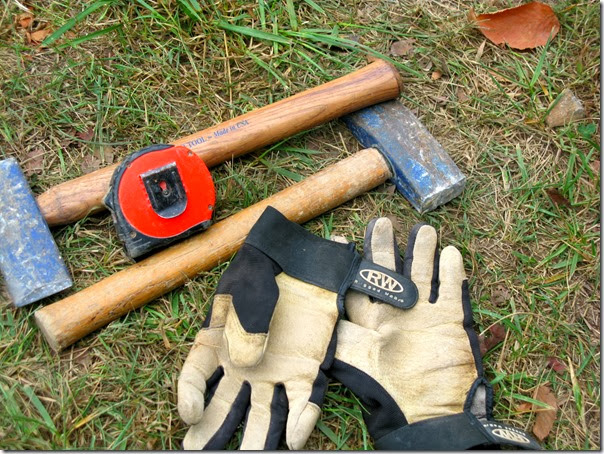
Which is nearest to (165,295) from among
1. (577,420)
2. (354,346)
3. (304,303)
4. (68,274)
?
(68,274)

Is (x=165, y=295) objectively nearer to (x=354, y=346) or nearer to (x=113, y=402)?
(x=113, y=402)

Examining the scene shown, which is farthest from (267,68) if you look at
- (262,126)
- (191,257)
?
(191,257)

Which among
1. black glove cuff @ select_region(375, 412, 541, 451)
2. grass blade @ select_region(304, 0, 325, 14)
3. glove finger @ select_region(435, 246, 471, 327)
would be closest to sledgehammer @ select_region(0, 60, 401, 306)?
grass blade @ select_region(304, 0, 325, 14)

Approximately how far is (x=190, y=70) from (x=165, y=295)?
1.17 metres

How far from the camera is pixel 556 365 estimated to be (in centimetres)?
273

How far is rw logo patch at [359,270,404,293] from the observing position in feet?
8.66

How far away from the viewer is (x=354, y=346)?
2553 mm

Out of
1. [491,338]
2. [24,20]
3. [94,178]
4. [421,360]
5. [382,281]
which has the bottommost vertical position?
[491,338]

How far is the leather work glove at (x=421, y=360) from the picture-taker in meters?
2.46

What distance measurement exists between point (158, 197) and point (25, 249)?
0.60 meters

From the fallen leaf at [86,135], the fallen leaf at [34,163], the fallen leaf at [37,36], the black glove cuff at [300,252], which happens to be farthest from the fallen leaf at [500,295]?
the fallen leaf at [37,36]

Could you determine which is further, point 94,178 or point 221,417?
point 94,178

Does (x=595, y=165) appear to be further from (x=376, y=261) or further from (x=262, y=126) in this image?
(x=262, y=126)

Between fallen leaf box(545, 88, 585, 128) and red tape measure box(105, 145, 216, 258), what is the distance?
1811mm
